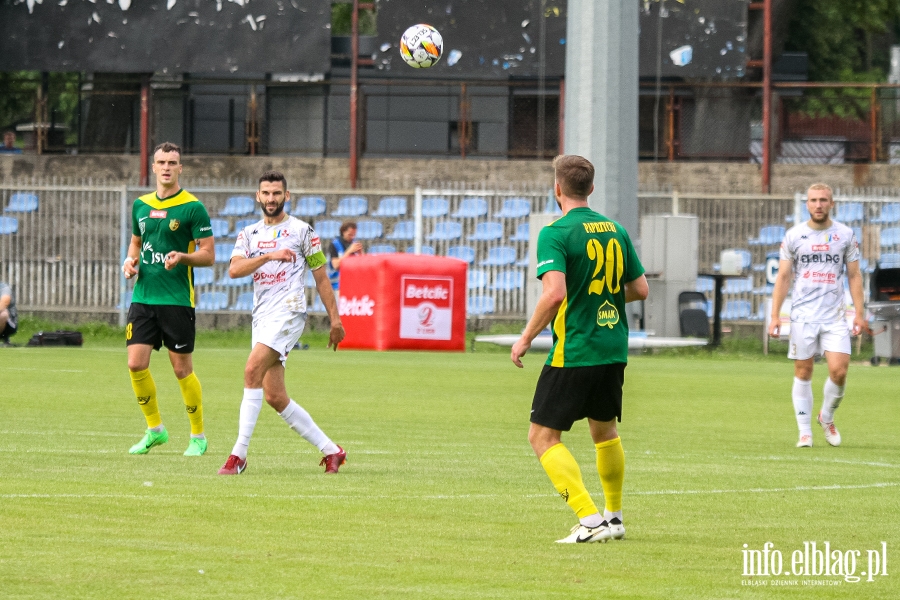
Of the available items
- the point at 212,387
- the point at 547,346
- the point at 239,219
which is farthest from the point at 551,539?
the point at 239,219

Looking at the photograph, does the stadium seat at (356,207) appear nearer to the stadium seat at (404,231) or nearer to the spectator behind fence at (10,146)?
the stadium seat at (404,231)

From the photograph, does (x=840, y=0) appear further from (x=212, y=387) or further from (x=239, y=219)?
(x=212, y=387)

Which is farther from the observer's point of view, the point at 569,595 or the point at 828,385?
the point at 828,385

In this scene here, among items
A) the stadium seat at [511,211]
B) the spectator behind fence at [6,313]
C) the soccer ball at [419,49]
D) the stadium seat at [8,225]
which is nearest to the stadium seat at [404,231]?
the stadium seat at [511,211]

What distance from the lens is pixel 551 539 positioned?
25.4ft

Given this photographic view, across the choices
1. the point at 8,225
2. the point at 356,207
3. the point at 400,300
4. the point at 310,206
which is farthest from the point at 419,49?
the point at 8,225

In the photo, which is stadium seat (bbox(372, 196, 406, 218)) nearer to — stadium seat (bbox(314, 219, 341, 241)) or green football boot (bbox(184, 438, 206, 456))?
stadium seat (bbox(314, 219, 341, 241))

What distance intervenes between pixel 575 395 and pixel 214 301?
80.2 feet

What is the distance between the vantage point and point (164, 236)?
11.7 metres

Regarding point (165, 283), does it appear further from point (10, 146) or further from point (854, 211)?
point (10, 146)

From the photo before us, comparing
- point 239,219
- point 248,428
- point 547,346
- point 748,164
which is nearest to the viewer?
point 248,428

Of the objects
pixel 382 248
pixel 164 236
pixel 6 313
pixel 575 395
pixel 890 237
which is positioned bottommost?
pixel 6 313

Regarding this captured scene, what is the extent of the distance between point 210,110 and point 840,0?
52.0ft

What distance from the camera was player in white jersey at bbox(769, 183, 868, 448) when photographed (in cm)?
1349
